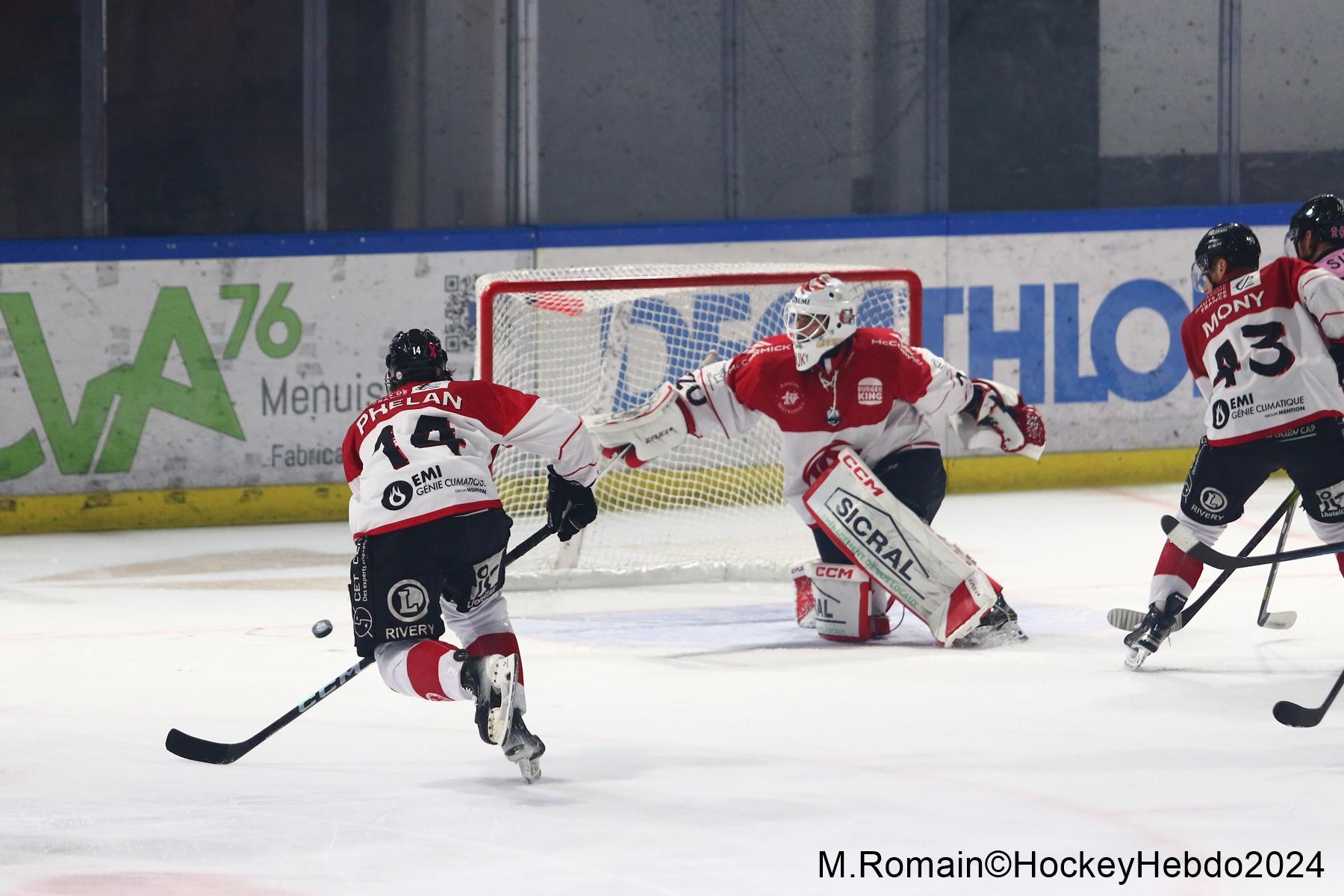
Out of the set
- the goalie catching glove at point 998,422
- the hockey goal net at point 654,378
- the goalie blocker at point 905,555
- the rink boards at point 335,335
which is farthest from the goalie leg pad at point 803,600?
the rink boards at point 335,335

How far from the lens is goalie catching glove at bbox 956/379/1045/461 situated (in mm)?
5383

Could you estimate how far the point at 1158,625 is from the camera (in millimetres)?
4773

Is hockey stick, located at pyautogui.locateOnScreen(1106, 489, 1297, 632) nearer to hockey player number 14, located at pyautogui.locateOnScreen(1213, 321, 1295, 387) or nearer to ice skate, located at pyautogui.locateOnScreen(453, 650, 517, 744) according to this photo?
hockey player number 14, located at pyautogui.locateOnScreen(1213, 321, 1295, 387)

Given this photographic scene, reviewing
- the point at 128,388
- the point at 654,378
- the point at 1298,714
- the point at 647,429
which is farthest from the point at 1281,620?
the point at 128,388

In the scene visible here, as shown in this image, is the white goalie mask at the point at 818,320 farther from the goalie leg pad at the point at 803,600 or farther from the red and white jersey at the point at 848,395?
the goalie leg pad at the point at 803,600

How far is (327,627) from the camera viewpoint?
12.9 feet

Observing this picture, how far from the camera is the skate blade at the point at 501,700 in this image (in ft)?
11.7

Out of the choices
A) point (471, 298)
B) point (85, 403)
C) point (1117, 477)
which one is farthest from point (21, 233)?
point (1117, 477)

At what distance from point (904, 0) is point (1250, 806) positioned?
5.07 m

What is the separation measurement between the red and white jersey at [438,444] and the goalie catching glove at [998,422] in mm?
1652

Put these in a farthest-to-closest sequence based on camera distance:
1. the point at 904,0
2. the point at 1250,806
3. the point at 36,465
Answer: the point at 904,0, the point at 36,465, the point at 1250,806

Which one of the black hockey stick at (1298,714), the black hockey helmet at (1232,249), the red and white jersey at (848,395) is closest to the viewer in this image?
the black hockey stick at (1298,714)

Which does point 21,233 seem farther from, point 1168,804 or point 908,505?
point 1168,804

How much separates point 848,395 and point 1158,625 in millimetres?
1025
